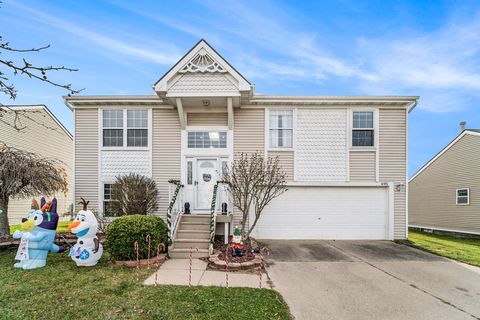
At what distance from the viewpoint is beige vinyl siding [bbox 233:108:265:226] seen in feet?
37.3

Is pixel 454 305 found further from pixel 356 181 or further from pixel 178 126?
pixel 178 126

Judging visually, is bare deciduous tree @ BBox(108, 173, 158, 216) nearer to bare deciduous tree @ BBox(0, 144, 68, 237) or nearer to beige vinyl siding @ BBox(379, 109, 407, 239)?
bare deciduous tree @ BBox(0, 144, 68, 237)

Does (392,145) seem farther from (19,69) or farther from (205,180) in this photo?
(19,69)

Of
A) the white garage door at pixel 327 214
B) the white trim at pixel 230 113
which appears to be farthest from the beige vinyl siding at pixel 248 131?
the white garage door at pixel 327 214

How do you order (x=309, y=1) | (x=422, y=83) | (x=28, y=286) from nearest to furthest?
(x=28, y=286) → (x=309, y=1) → (x=422, y=83)

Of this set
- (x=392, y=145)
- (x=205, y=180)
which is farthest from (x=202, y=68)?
(x=392, y=145)

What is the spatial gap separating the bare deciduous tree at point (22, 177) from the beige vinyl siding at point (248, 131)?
6967mm

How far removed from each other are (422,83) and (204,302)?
1763 centimetres

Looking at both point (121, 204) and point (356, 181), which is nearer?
point (121, 204)

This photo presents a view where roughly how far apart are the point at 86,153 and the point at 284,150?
8398mm

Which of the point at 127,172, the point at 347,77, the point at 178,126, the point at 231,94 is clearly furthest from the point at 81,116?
the point at 347,77

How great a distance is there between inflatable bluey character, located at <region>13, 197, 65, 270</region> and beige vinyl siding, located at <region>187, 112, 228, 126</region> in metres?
6.00

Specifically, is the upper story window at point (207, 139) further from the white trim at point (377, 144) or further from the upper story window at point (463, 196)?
the upper story window at point (463, 196)

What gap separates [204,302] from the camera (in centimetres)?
472
